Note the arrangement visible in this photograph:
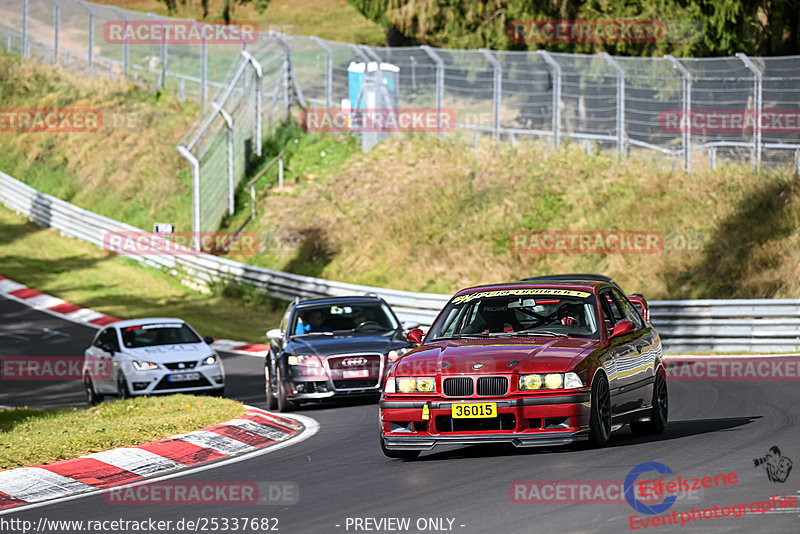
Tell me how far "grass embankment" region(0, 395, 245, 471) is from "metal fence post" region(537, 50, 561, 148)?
19.4 metres

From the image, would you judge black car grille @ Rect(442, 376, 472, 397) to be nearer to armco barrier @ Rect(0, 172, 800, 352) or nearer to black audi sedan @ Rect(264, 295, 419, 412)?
black audi sedan @ Rect(264, 295, 419, 412)

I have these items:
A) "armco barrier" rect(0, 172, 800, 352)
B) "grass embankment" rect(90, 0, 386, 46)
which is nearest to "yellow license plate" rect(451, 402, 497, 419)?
"armco barrier" rect(0, 172, 800, 352)

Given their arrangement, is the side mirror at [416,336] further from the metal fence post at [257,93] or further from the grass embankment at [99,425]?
the metal fence post at [257,93]

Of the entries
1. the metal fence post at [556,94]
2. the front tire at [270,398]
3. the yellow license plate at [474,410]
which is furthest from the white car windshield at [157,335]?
the metal fence post at [556,94]

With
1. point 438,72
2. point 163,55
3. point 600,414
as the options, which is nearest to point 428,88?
point 438,72

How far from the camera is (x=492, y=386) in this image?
10195 mm

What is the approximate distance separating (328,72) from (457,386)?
111ft

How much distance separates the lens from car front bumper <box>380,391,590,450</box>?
10086 mm

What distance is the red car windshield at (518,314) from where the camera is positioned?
37.2ft

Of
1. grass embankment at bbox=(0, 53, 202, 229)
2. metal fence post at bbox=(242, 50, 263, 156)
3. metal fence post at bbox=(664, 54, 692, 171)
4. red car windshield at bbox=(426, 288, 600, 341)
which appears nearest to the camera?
red car windshield at bbox=(426, 288, 600, 341)

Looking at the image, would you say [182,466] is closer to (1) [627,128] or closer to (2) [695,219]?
(2) [695,219]

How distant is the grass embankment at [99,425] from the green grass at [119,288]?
14682 mm

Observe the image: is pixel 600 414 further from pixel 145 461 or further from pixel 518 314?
pixel 145 461

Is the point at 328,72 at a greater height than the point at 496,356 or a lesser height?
greater
